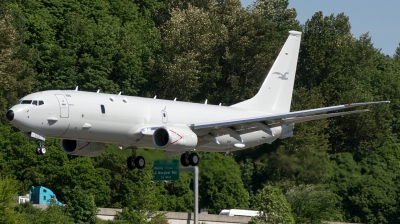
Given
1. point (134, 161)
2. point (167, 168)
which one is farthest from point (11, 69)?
point (134, 161)

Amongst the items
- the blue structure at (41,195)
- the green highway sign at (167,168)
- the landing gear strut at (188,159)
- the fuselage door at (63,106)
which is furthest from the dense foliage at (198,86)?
the fuselage door at (63,106)

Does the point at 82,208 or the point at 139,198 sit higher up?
the point at 139,198

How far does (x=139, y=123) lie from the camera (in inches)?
2323

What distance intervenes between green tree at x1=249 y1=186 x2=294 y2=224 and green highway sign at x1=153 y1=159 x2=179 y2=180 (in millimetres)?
30709

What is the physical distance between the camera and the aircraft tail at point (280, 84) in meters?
70.9

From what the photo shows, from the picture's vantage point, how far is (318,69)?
391 ft

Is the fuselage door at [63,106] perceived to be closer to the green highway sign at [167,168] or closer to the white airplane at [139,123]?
the white airplane at [139,123]

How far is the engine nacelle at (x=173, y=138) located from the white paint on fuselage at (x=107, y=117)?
534 millimetres

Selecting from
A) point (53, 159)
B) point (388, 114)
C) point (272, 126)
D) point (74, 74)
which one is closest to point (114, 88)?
point (74, 74)

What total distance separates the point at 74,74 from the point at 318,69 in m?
26.8

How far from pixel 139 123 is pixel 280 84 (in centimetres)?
1576

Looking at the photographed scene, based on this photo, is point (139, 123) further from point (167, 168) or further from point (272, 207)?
point (272, 207)

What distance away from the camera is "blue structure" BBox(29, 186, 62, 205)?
93.3 metres

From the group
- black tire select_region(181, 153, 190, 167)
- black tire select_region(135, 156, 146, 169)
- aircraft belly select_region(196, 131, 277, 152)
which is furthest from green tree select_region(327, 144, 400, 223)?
black tire select_region(135, 156, 146, 169)
